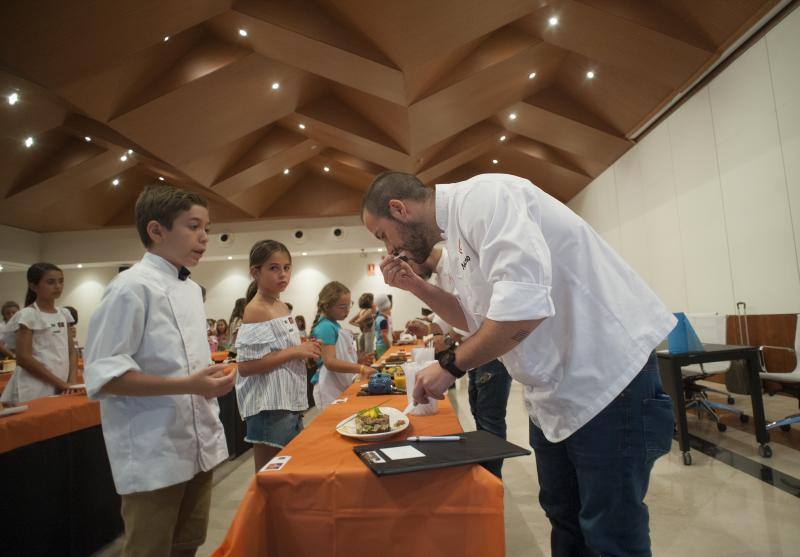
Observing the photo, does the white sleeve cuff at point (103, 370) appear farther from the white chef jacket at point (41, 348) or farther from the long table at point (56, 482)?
the white chef jacket at point (41, 348)

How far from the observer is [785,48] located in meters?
4.14

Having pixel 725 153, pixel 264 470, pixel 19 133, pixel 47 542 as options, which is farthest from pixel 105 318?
pixel 19 133

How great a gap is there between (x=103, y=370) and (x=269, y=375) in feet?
2.61

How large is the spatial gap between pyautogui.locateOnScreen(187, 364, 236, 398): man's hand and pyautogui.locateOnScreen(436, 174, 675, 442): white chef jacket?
755 mm

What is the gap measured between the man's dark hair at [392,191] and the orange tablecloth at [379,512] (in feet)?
2.26

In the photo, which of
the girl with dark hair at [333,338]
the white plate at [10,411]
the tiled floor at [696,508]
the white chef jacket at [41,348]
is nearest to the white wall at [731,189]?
the tiled floor at [696,508]

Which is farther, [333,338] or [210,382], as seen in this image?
[333,338]

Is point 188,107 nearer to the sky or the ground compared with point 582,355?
nearer to the sky

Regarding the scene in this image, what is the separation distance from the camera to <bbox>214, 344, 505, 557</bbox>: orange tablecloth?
3.12ft

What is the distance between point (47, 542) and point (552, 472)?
217cm

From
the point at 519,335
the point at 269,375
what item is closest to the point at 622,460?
the point at 519,335

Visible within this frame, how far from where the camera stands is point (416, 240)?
1.18m

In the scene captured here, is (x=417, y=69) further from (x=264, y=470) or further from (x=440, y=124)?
(x=264, y=470)

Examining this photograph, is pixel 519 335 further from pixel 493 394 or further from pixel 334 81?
pixel 334 81
